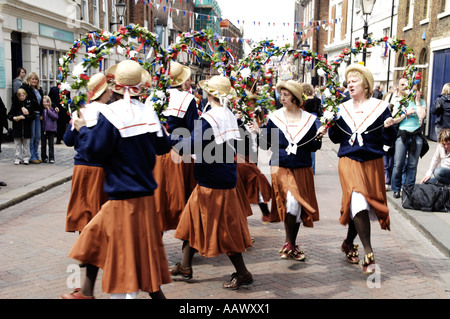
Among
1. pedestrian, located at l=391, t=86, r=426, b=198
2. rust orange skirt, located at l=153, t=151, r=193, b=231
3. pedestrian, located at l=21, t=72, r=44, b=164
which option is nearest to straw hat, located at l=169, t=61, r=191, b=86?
rust orange skirt, located at l=153, t=151, r=193, b=231

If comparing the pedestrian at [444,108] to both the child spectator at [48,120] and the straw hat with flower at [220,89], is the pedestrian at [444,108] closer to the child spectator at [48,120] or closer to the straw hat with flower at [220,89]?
the straw hat with flower at [220,89]

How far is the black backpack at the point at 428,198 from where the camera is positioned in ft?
25.7

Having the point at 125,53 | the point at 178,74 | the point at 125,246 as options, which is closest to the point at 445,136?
the point at 178,74

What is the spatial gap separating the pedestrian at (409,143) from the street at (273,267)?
1.59 meters

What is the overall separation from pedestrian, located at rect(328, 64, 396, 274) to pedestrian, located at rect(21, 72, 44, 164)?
8456mm

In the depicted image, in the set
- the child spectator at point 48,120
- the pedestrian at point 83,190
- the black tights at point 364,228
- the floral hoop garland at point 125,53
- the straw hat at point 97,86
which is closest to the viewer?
the floral hoop garland at point 125,53

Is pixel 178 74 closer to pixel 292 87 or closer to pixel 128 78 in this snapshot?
pixel 292 87

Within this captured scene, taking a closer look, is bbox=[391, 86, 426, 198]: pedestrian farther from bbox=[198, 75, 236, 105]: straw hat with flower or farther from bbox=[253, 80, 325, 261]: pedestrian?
bbox=[198, 75, 236, 105]: straw hat with flower

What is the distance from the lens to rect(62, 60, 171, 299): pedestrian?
349cm

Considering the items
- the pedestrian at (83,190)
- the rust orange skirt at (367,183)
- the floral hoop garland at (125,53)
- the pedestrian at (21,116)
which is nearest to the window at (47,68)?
the pedestrian at (21,116)

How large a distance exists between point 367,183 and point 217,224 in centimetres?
169

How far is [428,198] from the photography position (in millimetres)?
7910

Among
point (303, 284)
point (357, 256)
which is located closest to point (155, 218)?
point (303, 284)
